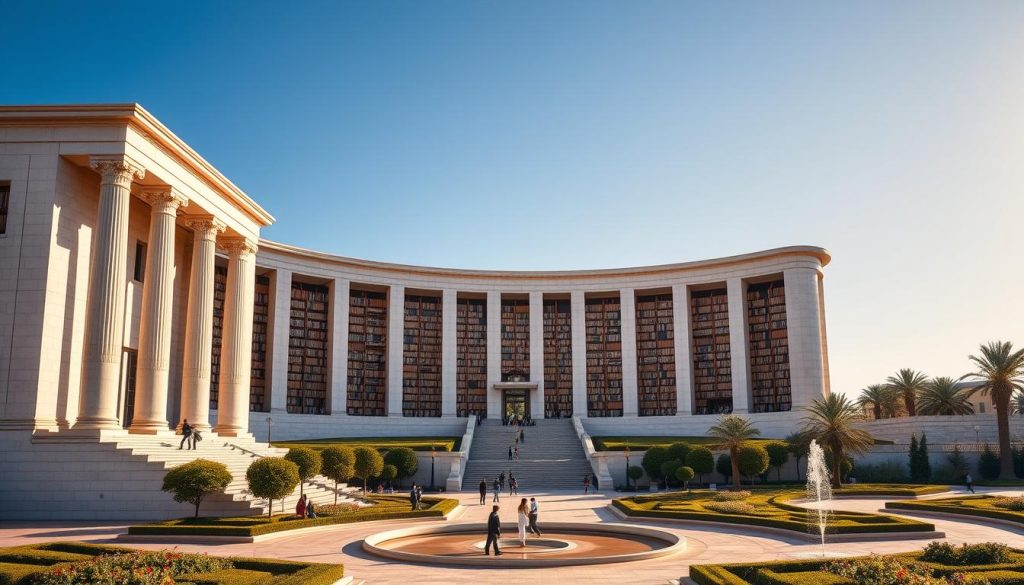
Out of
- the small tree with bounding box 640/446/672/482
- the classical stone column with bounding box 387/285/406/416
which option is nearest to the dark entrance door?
the classical stone column with bounding box 387/285/406/416

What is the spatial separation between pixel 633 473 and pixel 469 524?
20368 mm

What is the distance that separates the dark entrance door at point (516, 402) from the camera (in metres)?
59.2

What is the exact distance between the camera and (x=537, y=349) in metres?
59.3

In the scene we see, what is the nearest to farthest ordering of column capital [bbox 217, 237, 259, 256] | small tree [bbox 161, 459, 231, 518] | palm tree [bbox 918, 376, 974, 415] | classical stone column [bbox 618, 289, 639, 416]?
small tree [bbox 161, 459, 231, 518] → column capital [bbox 217, 237, 259, 256] → palm tree [bbox 918, 376, 974, 415] → classical stone column [bbox 618, 289, 639, 416]

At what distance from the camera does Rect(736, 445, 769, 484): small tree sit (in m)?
38.6

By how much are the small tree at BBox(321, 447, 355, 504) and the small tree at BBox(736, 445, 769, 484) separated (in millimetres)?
19734

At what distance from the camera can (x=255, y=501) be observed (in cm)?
2555

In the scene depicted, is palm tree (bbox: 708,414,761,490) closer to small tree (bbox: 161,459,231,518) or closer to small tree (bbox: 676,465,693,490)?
small tree (bbox: 676,465,693,490)

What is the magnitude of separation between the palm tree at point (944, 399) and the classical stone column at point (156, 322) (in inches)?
1883

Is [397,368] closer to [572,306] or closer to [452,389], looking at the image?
[452,389]

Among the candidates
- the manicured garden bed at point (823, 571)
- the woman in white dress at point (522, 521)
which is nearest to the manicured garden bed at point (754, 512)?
the manicured garden bed at point (823, 571)

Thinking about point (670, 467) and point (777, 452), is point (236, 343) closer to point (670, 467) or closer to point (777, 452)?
point (670, 467)

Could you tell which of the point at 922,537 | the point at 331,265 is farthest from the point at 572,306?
the point at 922,537

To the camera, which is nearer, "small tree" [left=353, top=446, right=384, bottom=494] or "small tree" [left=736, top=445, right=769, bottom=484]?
"small tree" [left=353, top=446, right=384, bottom=494]
